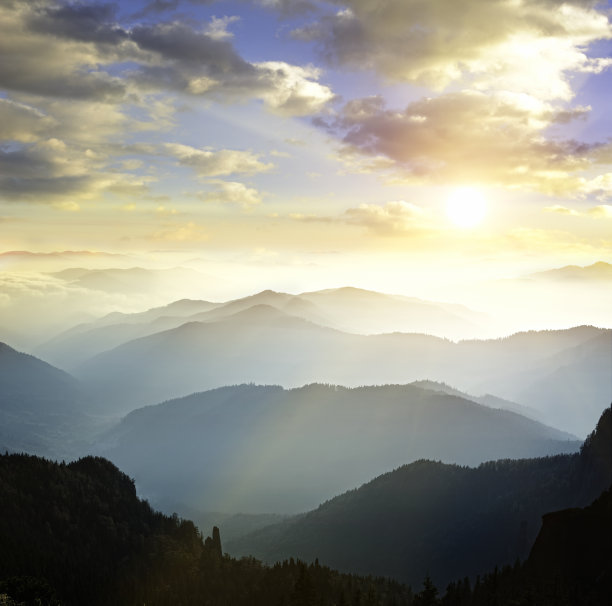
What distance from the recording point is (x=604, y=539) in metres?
152

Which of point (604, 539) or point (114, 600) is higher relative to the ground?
point (604, 539)

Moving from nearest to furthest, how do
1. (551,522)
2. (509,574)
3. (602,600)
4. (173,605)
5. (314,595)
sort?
1. (314,595)
2. (602,600)
3. (551,522)
4. (509,574)
5. (173,605)

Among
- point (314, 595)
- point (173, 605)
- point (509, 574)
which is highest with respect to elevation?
point (314, 595)

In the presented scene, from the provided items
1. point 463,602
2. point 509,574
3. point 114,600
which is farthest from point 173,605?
point 509,574

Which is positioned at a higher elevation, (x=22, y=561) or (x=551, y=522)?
(x=551, y=522)

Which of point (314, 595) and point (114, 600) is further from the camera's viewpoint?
point (114, 600)

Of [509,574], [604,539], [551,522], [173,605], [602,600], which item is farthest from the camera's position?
[173,605]

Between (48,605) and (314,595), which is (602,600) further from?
(48,605)

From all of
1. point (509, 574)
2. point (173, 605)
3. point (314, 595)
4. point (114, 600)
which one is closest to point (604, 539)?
point (509, 574)

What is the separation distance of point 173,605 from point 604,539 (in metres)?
137

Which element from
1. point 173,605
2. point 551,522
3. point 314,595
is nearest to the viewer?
point 314,595

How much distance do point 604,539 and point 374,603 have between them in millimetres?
62904

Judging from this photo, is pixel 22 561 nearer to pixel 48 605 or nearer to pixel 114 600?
pixel 114 600

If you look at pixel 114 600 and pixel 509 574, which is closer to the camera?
pixel 509 574
